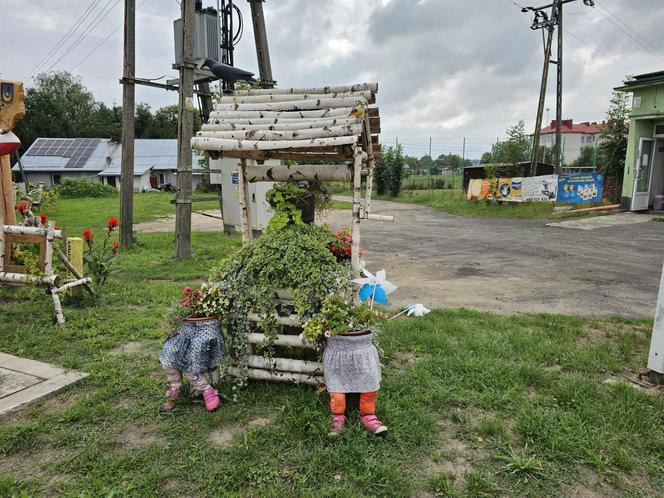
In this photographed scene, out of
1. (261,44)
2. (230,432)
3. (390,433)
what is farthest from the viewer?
(261,44)

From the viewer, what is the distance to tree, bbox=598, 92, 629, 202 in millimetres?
17672

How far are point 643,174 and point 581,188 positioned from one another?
201cm

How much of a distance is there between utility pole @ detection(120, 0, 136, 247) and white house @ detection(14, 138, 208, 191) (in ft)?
103

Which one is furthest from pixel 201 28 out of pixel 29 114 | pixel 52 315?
pixel 29 114

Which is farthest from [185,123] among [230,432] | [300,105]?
[230,432]

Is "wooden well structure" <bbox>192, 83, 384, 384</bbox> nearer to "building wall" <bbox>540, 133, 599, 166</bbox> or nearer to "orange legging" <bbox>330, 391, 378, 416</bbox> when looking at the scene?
"orange legging" <bbox>330, 391, 378, 416</bbox>

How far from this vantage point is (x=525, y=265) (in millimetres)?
8414

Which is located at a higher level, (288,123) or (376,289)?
(288,123)

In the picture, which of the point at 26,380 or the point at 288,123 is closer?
the point at 288,123

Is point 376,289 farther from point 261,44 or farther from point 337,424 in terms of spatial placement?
point 261,44

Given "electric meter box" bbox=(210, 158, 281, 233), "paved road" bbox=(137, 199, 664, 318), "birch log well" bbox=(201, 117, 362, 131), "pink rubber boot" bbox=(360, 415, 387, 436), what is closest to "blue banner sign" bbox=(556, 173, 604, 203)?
"paved road" bbox=(137, 199, 664, 318)

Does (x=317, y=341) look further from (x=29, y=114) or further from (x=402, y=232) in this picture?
(x=29, y=114)

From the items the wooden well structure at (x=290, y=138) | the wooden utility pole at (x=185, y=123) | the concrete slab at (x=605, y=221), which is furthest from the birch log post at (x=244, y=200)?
the concrete slab at (x=605, y=221)

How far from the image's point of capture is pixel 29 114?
150 feet
